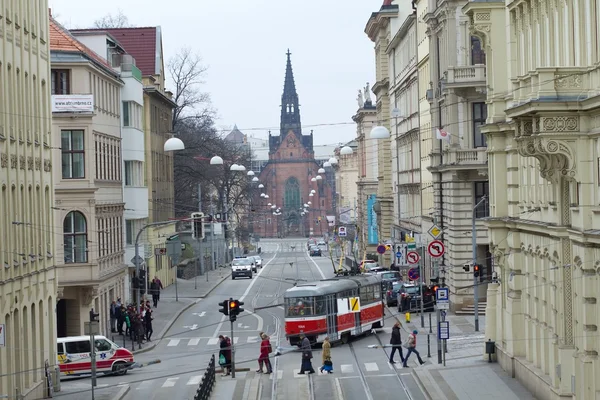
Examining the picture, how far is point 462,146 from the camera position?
190 ft

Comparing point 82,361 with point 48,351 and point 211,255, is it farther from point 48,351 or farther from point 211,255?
point 211,255

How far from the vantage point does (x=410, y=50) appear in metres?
77.8

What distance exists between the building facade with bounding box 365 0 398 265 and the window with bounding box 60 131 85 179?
136 ft

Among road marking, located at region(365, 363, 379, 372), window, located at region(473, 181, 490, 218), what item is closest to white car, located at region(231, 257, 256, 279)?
window, located at region(473, 181, 490, 218)

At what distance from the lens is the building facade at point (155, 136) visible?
78.2 meters

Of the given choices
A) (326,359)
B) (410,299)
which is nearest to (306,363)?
(326,359)

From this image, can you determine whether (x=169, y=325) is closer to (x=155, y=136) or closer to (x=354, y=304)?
(x=354, y=304)

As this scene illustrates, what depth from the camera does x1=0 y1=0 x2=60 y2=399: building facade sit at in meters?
34.9

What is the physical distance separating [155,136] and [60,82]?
28.0 metres

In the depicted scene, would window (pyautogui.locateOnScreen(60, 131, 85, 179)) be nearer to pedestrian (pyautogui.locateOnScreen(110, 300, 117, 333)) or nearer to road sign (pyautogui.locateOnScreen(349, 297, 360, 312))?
pedestrian (pyautogui.locateOnScreen(110, 300, 117, 333))

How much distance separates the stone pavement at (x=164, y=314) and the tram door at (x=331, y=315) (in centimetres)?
668

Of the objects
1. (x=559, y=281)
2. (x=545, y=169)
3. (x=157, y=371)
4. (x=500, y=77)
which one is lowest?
(x=157, y=371)

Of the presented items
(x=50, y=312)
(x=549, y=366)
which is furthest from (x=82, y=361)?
(x=549, y=366)

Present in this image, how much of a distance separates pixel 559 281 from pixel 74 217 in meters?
27.0
